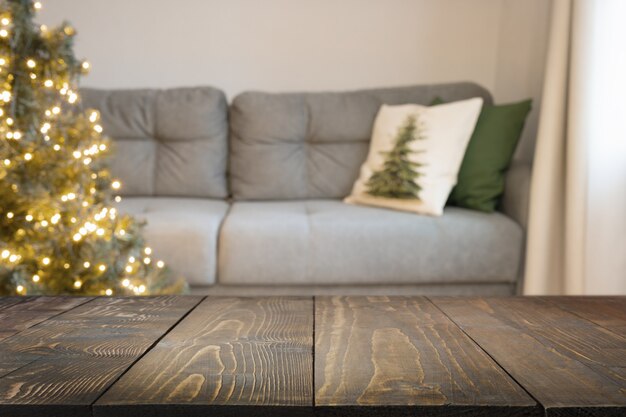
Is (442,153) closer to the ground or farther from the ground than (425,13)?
closer to the ground

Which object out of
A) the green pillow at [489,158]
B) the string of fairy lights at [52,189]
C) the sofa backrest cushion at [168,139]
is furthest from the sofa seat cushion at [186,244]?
the green pillow at [489,158]

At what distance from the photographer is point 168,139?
275 cm

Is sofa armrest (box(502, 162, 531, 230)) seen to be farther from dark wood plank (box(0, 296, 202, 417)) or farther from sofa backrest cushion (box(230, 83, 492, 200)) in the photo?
dark wood plank (box(0, 296, 202, 417))

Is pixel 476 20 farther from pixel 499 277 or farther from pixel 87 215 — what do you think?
pixel 87 215

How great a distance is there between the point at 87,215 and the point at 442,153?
126 centimetres

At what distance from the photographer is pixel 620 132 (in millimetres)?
1929

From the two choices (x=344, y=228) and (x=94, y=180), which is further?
(x=344, y=228)

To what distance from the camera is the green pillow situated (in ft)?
7.68

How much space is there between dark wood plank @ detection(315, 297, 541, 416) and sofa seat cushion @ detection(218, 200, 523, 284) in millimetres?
1201

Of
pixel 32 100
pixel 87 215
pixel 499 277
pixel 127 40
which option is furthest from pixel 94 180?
pixel 127 40

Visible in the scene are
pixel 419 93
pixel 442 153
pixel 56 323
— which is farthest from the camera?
pixel 419 93

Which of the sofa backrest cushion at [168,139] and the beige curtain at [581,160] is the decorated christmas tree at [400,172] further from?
the sofa backrest cushion at [168,139]

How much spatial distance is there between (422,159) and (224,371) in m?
1.80

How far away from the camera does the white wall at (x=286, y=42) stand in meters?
3.15
